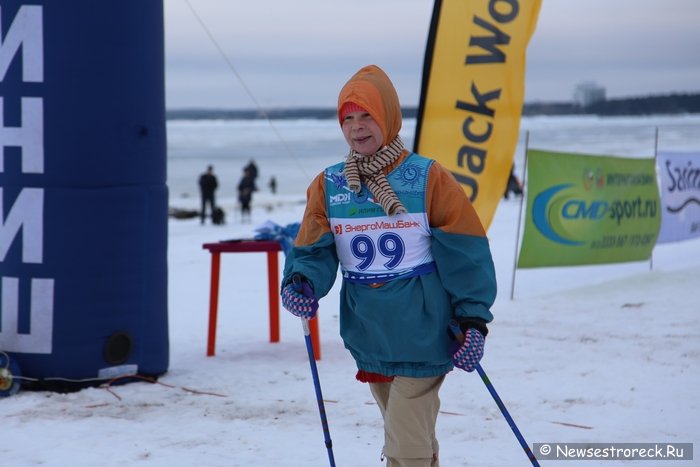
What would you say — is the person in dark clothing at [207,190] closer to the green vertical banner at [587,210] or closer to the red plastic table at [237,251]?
the green vertical banner at [587,210]

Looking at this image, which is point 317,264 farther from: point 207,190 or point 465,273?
point 207,190

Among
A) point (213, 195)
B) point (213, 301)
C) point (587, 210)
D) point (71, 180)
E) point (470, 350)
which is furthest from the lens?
point (213, 195)

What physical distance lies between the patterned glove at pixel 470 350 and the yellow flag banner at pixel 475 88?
5.73 metres

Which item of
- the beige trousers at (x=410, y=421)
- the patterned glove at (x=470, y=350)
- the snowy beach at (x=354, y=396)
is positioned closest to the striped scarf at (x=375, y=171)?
the patterned glove at (x=470, y=350)

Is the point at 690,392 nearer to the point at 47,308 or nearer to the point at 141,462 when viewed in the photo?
the point at 141,462

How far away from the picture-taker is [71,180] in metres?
6.07

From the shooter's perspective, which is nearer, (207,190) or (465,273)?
(465,273)

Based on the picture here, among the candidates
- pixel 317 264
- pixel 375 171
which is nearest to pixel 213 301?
pixel 317 264

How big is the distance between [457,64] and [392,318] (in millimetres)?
5980

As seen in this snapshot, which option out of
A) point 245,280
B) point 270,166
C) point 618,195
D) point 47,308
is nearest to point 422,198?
point 47,308

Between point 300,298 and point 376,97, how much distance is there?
820 mm

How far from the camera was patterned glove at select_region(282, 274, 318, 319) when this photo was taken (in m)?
3.74

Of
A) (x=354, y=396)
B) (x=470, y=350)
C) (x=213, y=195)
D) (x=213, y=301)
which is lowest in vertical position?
(x=354, y=396)

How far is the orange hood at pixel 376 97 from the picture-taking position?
12.1ft
